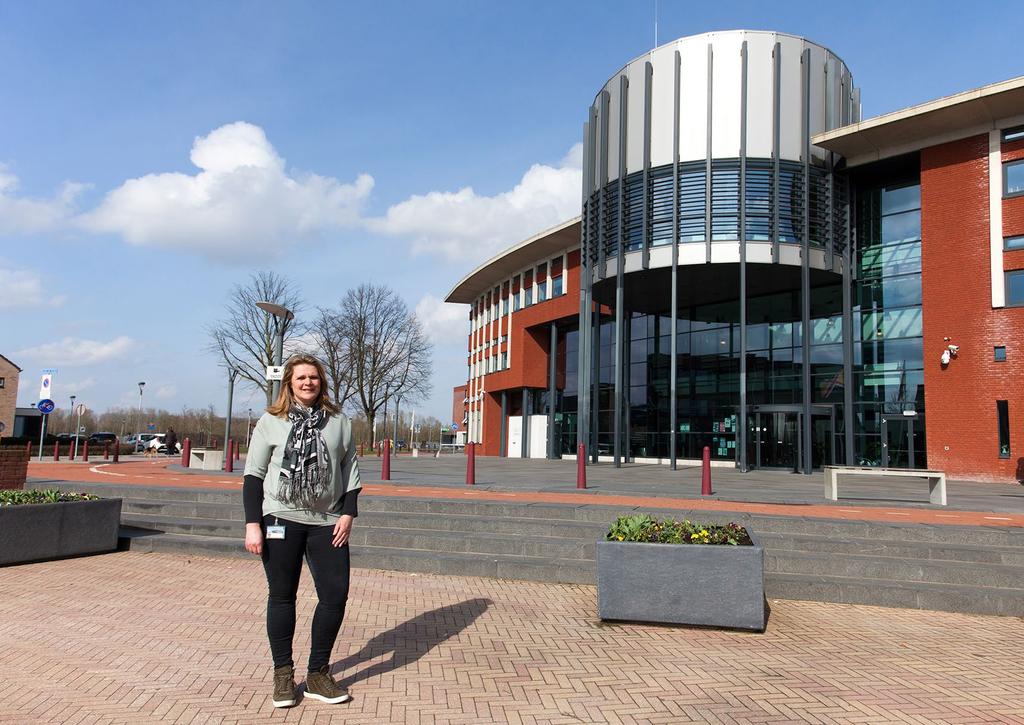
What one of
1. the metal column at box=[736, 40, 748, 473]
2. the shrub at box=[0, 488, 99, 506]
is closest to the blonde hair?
the shrub at box=[0, 488, 99, 506]

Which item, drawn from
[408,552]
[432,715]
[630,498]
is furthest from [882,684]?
[630,498]

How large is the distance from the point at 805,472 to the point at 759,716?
22.5m

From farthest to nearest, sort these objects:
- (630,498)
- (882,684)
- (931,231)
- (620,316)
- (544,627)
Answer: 1. (620,316)
2. (931,231)
3. (630,498)
4. (544,627)
5. (882,684)

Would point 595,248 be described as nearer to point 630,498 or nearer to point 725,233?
point 725,233

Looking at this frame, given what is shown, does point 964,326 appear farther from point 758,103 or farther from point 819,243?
point 758,103

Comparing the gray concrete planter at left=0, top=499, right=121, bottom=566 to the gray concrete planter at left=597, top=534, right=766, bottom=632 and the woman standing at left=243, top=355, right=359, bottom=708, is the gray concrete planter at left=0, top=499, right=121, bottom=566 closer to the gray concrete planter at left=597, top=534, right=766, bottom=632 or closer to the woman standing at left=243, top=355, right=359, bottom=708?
the woman standing at left=243, top=355, right=359, bottom=708

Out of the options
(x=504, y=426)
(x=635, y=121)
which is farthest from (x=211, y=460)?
(x=504, y=426)

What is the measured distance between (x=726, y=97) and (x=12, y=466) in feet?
74.7

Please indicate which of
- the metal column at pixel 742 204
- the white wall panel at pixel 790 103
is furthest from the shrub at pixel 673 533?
the white wall panel at pixel 790 103

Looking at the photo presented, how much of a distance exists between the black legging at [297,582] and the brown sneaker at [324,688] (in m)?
0.04

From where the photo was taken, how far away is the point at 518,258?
4047cm

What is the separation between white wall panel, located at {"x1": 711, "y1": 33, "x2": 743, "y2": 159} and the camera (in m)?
23.7

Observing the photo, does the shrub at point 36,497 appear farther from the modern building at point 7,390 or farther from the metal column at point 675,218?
the modern building at point 7,390

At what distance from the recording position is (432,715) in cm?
379
